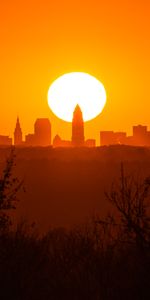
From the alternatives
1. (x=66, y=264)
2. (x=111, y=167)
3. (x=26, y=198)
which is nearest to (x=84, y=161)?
(x=111, y=167)

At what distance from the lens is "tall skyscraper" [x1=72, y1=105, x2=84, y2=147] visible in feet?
588

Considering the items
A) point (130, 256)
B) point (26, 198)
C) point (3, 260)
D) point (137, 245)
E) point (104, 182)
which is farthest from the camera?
point (104, 182)

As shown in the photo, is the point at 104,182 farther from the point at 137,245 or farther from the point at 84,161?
the point at 137,245

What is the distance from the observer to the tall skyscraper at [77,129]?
17925 cm

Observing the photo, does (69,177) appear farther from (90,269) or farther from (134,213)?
(134,213)

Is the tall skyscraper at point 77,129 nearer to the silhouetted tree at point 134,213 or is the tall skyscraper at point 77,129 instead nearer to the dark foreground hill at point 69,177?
the dark foreground hill at point 69,177

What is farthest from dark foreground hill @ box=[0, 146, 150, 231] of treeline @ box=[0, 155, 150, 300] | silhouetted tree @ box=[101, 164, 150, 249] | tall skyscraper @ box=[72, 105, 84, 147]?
silhouetted tree @ box=[101, 164, 150, 249]

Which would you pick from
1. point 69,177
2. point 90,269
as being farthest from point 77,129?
point 90,269

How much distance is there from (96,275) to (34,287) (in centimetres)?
263

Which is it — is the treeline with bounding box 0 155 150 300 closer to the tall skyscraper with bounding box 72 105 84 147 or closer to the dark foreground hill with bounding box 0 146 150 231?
the dark foreground hill with bounding box 0 146 150 231

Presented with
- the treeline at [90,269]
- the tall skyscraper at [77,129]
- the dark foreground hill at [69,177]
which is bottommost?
the treeline at [90,269]

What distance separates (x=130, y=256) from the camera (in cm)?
2792

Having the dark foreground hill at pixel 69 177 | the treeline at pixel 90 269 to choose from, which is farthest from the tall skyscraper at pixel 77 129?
the treeline at pixel 90 269

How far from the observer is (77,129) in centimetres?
18125
